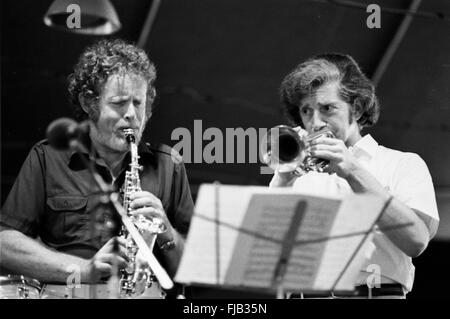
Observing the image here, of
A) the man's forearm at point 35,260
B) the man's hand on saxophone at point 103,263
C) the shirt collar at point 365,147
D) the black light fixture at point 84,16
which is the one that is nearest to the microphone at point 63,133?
the man's hand on saxophone at point 103,263

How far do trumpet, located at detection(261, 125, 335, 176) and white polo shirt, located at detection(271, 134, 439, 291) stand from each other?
0.40 ft

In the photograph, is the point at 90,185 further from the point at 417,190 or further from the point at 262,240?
the point at 417,190

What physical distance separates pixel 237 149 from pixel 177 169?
0.56 m

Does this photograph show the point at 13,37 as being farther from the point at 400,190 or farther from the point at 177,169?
the point at 400,190

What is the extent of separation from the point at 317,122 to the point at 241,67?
100 cm

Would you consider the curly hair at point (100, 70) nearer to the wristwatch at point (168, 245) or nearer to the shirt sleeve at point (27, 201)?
the shirt sleeve at point (27, 201)

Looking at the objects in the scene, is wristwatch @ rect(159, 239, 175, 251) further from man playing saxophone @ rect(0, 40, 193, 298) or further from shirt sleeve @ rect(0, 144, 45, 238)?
shirt sleeve @ rect(0, 144, 45, 238)

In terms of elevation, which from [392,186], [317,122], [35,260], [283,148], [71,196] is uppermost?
[317,122]

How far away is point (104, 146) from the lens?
13.4ft

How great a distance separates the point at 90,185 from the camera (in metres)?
4.06

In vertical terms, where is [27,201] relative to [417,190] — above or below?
below

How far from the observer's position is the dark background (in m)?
4.67

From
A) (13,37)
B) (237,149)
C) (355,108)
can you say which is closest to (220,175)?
(237,149)

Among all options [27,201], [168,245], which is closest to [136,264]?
[168,245]
